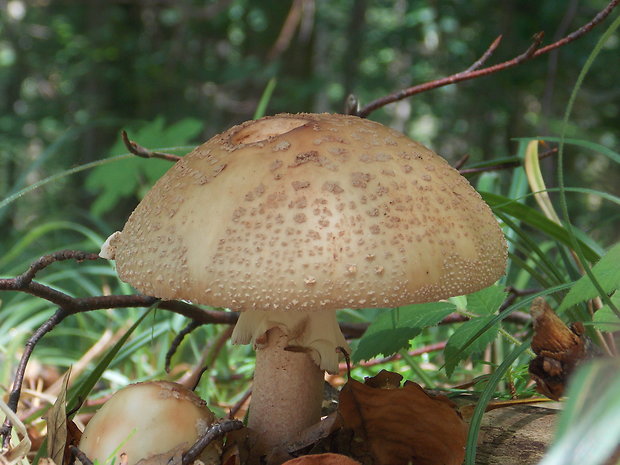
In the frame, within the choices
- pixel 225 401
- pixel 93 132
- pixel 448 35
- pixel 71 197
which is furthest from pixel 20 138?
pixel 448 35

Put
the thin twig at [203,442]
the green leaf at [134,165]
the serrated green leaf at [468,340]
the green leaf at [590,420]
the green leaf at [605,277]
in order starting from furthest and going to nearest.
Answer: the green leaf at [134,165]
the serrated green leaf at [468,340]
the thin twig at [203,442]
the green leaf at [605,277]
the green leaf at [590,420]

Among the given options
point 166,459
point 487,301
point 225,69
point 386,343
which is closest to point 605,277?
point 487,301

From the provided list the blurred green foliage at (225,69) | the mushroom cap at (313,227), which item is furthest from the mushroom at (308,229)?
the blurred green foliage at (225,69)

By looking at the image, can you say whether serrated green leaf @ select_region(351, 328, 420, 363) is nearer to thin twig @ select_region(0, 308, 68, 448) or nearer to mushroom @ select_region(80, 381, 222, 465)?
mushroom @ select_region(80, 381, 222, 465)

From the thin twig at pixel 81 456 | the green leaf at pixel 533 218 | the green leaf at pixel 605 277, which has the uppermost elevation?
the green leaf at pixel 605 277

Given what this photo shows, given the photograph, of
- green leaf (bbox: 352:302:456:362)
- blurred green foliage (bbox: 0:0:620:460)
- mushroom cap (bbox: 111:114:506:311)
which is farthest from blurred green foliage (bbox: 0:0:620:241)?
mushroom cap (bbox: 111:114:506:311)

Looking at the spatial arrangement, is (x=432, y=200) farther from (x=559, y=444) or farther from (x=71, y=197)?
(x=71, y=197)

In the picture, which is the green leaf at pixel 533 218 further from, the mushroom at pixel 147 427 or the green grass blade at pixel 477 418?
the mushroom at pixel 147 427
